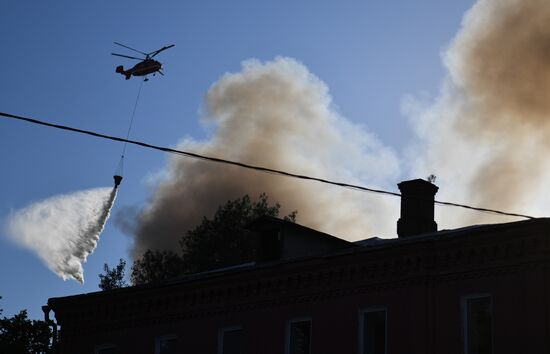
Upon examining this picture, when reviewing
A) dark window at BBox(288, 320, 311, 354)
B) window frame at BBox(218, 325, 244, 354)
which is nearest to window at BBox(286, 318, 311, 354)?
dark window at BBox(288, 320, 311, 354)

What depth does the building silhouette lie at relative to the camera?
30.2 meters

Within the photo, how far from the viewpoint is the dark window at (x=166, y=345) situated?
39.5 m

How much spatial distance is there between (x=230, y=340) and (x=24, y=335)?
30881 millimetres

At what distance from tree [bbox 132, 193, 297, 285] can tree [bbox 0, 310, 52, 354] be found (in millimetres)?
Answer: 7059

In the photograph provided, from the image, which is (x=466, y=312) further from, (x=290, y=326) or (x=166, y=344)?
(x=166, y=344)

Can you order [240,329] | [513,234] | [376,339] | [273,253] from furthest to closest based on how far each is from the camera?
[273,253]
[240,329]
[376,339]
[513,234]

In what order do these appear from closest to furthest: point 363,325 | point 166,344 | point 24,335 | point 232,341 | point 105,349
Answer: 1. point 363,325
2. point 232,341
3. point 166,344
4. point 105,349
5. point 24,335

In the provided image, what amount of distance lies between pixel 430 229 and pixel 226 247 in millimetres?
25210

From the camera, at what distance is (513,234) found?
30172mm

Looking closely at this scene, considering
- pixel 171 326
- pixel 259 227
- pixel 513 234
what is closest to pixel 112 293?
pixel 171 326

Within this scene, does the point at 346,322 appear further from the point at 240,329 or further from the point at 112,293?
the point at 112,293

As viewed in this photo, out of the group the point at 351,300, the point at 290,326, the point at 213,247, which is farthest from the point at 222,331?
the point at 213,247

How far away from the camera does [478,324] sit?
30844mm

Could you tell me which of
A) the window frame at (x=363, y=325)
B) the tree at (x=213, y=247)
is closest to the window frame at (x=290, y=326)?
the window frame at (x=363, y=325)
